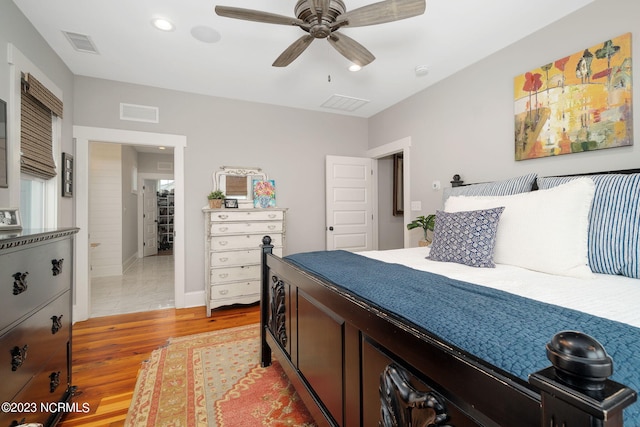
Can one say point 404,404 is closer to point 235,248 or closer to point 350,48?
point 350,48

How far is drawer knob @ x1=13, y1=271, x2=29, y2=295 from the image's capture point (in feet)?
3.71

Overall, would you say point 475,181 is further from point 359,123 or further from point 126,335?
point 126,335

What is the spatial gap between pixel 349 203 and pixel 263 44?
2504 mm

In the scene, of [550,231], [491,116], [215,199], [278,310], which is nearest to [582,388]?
[550,231]

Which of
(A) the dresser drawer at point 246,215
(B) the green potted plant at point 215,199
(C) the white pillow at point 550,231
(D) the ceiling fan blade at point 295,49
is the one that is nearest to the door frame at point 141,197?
(B) the green potted plant at point 215,199

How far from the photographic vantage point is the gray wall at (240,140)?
3271 millimetres

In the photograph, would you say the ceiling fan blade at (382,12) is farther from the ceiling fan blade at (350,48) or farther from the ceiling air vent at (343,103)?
the ceiling air vent at (343,103)

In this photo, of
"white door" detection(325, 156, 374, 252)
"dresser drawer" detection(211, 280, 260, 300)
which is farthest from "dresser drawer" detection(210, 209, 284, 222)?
"white door" detection(325, 156, 374, 252)

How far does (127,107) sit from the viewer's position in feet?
10.8

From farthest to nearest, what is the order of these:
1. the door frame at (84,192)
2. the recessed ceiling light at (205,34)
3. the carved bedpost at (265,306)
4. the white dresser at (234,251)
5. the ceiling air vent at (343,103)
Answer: the ceiling air vent at (343,103), the white dresser at (234,251), the door frame at (84,192), the recessed ceiling light at (205,34), the carved bedpost at (265,306)

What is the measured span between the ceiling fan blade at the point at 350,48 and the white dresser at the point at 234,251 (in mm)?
1963

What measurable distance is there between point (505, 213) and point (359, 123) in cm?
326

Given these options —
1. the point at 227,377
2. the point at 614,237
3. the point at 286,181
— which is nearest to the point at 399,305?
the point at 614,237

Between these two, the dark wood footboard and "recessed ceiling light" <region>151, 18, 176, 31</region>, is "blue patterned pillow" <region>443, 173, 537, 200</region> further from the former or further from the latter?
"recessed ceiling light" <region>151, 18, 176, 31</region>
